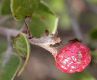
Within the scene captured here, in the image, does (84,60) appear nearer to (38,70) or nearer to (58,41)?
(58,41)

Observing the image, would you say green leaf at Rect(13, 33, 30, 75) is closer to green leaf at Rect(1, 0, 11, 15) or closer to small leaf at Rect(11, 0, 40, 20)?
small leaf at Rect(11, 0, 40, 20)

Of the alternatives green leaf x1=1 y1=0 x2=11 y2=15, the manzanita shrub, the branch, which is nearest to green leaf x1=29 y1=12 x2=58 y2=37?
the manzanita shrub

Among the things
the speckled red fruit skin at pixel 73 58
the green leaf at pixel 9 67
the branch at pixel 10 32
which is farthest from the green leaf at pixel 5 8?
the speckled red fruit skin at pixel 73 58

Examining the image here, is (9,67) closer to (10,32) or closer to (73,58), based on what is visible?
(10,32)

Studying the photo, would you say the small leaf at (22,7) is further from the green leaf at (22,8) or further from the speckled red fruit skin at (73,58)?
the speckled red fruit skin at (73,58)

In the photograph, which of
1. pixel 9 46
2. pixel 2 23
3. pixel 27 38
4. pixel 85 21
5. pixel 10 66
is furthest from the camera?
pixel 85 21

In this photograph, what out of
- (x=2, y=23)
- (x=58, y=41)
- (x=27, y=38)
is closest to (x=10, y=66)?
(x=27, y=38)
